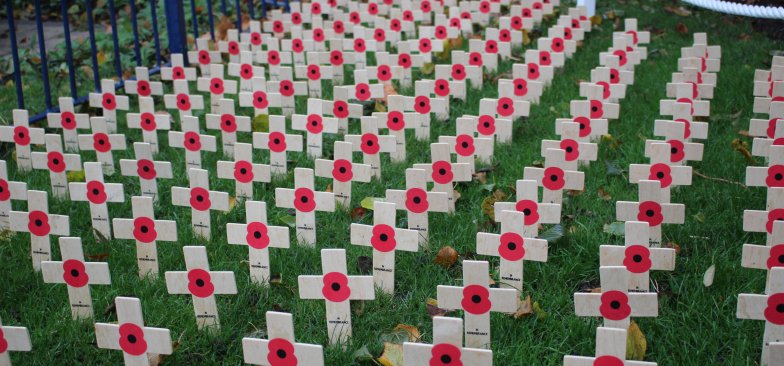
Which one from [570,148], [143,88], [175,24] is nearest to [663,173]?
[570,148]

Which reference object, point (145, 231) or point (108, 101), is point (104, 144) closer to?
point (108, 101)

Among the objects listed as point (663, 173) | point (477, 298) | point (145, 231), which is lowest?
point (477, 298)

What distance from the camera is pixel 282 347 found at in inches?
82.4

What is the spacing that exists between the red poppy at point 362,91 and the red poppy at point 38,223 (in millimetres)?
2009

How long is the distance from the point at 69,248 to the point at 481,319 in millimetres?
1295

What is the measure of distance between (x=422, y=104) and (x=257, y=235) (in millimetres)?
1574

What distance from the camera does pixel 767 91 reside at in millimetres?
4207

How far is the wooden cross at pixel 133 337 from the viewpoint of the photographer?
2.21 m

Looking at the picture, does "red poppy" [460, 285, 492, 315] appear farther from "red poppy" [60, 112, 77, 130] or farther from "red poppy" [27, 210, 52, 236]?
"red poppy" [60, 112, 77, 130]

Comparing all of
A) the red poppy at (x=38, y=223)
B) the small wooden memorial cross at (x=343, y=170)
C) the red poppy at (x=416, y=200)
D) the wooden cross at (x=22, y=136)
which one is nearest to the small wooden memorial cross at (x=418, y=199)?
the red poppy at (x=416, y=200)

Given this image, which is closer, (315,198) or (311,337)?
→ (311,337)

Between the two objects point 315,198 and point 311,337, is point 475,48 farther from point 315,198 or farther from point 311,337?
Answer: point 311,337

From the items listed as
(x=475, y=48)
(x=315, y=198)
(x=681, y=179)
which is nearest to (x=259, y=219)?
(x=315, y=198)

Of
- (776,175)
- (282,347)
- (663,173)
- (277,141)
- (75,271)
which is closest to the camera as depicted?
(282,347)
